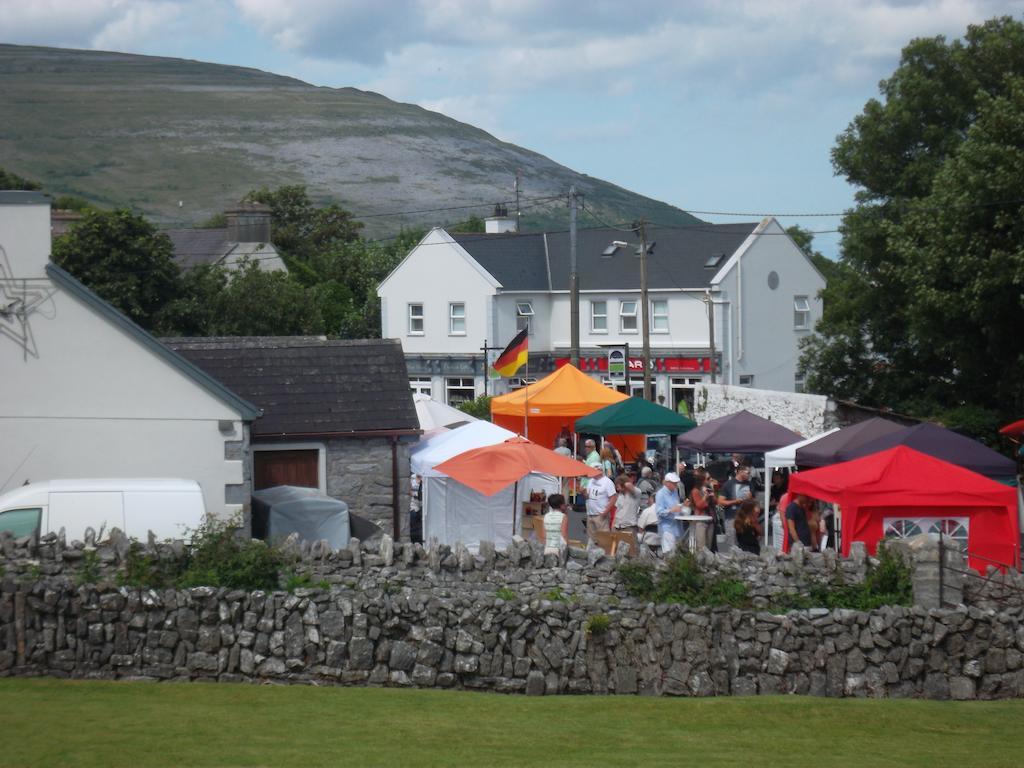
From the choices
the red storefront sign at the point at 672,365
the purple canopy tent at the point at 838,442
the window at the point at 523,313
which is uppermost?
the window at the point at 523,313

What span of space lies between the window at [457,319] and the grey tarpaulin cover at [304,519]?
39688 millimetres

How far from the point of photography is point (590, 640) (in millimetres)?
12805

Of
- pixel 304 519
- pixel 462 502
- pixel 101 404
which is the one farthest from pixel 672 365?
pixel 101 404

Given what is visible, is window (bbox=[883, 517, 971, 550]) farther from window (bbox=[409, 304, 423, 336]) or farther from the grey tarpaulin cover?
window (bbox=[409, 304, 423, 336])

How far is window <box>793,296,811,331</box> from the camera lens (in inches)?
2203

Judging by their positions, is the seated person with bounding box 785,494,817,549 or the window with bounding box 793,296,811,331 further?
the window with bounding box 793,296,811,331

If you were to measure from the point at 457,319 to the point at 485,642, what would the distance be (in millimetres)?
45307

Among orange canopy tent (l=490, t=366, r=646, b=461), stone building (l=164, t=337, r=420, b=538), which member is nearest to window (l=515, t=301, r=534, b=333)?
orange canopy tent (l=490, t=366, r=646, b=461)

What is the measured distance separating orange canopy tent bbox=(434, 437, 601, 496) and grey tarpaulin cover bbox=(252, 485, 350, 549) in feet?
7.21

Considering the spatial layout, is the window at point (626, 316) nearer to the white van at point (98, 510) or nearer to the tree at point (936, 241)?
the tree at point (936, 241)

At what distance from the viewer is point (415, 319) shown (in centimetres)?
5934

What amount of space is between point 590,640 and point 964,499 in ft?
21.7

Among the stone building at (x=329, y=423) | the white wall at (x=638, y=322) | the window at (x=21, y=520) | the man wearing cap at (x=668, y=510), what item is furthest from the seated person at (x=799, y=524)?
the white wall at (x=638, y=322)

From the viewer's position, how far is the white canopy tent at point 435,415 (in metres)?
25.3
